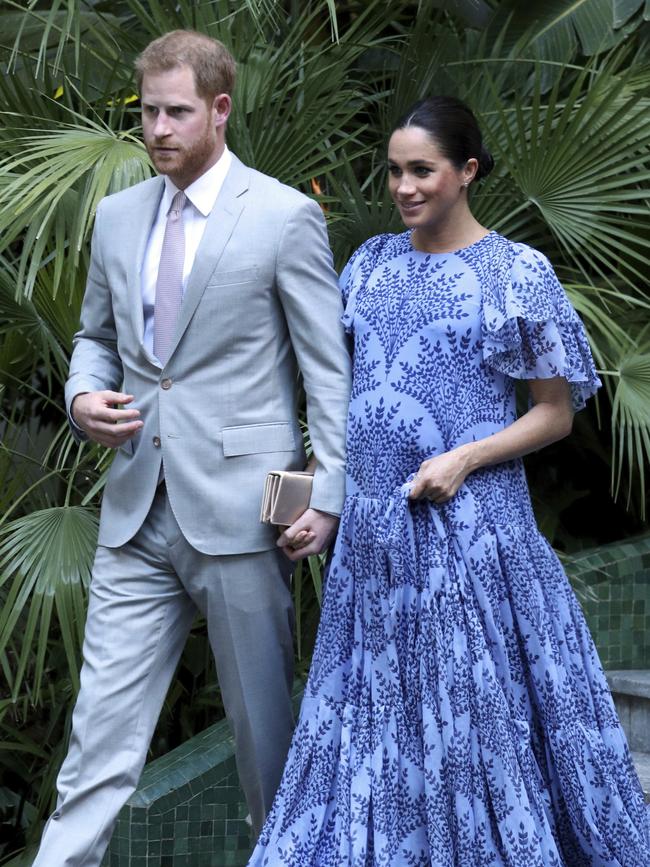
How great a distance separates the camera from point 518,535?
2828 mm

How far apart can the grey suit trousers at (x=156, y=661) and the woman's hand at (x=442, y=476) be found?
1.15 ft

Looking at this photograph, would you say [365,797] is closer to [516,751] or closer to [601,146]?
[516,751]

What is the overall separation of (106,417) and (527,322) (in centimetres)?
83

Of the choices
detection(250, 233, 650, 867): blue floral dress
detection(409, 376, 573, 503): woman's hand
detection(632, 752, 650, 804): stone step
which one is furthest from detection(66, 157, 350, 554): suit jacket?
detection(632, 752, 650, 804): stone step

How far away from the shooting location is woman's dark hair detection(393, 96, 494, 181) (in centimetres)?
280

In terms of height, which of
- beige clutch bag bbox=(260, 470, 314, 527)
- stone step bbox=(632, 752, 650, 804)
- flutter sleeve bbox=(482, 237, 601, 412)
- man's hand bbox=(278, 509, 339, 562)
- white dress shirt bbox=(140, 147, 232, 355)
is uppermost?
white dress shirt bbox=(140, 147, 232, 355)

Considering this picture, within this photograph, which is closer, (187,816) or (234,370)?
(234,370)

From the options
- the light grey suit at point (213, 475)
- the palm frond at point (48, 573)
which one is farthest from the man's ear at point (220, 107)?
the palm frond at point (48, 573)

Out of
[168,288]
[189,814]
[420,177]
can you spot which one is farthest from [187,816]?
[420,177]

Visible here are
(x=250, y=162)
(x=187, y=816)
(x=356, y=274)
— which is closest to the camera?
(x=356, y=274)

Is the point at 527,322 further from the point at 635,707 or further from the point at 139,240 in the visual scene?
the point at 635,707

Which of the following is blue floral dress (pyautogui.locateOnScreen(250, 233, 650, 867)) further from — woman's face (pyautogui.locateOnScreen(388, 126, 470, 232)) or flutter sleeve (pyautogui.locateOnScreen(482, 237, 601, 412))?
woman's face (pyautogui.locateOnScreen(388, 126, 470, 232))

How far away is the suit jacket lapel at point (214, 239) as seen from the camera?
2.76 metres

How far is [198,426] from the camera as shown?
9.18 ft
